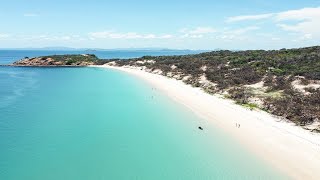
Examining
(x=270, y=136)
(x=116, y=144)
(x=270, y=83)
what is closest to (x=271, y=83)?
(x=270, y=83)

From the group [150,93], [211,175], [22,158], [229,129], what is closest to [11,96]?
[150,93]

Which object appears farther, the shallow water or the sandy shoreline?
the sandy shoreline

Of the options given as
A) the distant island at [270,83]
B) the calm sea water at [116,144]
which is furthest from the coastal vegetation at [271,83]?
the calm sea water at [116,144]

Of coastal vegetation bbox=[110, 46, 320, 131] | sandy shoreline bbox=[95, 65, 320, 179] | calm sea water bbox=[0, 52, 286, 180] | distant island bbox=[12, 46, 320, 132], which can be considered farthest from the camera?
coastal vegetation bbox=[110, 46, 320, 131]

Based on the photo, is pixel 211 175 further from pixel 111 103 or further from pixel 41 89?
pixel 41 89

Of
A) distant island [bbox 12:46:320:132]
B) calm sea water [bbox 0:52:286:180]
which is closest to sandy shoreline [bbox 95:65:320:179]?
calm sea water [bbox 0:52:286:180]

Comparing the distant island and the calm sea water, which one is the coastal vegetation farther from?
the calm sea water

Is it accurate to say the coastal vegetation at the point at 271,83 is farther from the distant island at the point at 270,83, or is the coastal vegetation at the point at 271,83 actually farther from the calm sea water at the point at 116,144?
the calm sea water at the point at 116,144

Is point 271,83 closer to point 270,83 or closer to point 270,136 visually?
point 270,83
